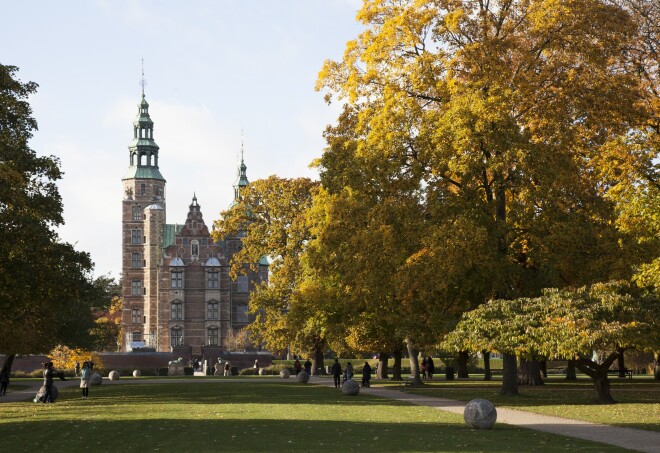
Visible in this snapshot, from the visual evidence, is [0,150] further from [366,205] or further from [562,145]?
[562,145]

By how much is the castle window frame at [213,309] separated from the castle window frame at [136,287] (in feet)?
33.3

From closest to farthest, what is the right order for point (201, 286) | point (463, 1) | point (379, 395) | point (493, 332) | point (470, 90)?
point (493, 332), point (470, 90), point (463, 1), point (379, 395), point (201, 286)

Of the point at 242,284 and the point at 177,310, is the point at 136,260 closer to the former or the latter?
the point at 177,310

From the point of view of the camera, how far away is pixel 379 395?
41875mm

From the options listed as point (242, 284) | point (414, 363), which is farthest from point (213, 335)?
point (414, 363)

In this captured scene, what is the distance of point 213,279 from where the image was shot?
404ft

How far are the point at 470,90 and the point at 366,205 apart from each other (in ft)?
18.7

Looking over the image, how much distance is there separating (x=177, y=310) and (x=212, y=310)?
13.6ft

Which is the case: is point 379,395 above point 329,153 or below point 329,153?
below

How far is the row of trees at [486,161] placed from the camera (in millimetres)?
35562

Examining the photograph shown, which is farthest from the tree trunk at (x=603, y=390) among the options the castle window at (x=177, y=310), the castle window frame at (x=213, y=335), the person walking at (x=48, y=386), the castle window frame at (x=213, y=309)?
the castle window at (x=177, y=310)

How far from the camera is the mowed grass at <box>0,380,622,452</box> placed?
20.2 m

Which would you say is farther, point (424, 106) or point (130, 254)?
point (130, 254)

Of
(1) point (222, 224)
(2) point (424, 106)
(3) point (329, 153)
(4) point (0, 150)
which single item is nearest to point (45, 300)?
(4) point (0, 150)
